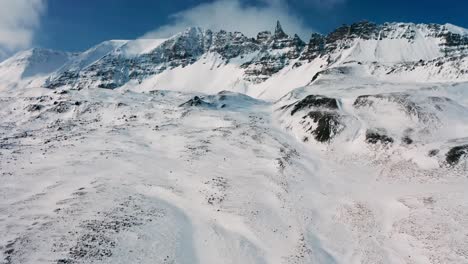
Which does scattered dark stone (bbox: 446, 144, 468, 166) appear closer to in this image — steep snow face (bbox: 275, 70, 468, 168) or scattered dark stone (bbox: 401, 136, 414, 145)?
steep snow face (bbox: 275, 70, 468, 168)

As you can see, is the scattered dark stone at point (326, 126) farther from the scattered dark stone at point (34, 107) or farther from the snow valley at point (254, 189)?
the scattered dark stone at point (34, 107)

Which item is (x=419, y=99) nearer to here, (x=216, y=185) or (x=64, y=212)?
(x=216, y=185)

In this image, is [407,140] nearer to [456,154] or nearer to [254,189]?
[456,154]

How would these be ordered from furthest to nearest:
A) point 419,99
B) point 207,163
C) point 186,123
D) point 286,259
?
1. point 186,123
2. point 419,99
3. point 207,163
4. point 286,259

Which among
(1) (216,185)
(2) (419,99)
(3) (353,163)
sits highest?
(2) (419,99)

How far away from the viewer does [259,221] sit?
1154 inches

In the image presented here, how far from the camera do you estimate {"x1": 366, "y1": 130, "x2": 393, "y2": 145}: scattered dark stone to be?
47.8 metres

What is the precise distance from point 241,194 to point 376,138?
903 inches

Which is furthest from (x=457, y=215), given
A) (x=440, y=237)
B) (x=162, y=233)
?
(x=162, y=233)

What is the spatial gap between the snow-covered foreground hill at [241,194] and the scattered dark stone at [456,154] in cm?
52

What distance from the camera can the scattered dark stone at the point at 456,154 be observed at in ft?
127

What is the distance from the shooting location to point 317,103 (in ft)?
221

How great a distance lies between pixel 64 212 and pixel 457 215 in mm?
27873

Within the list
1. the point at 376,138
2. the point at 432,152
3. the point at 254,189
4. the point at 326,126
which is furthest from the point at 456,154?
the point at 254,189
